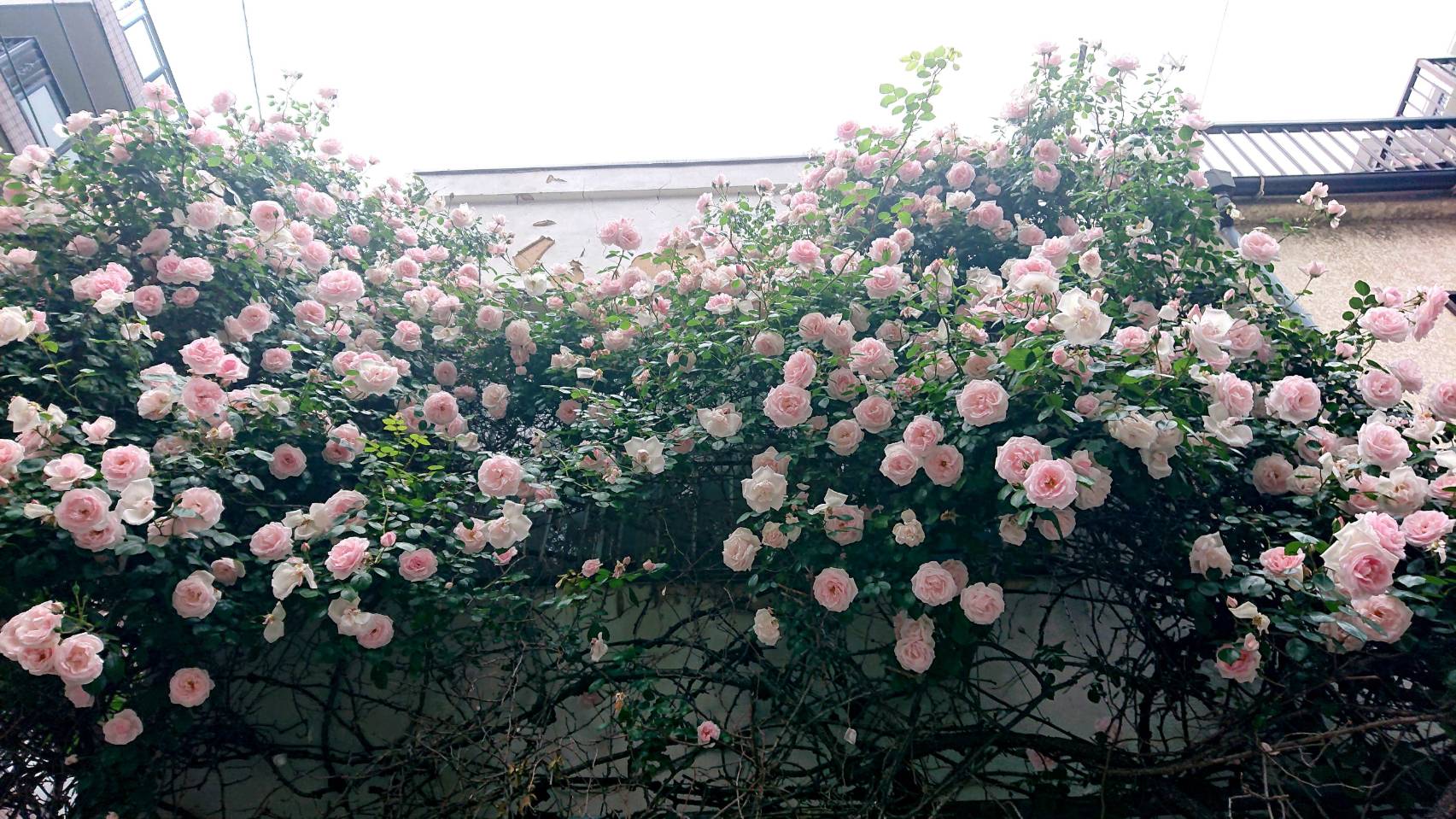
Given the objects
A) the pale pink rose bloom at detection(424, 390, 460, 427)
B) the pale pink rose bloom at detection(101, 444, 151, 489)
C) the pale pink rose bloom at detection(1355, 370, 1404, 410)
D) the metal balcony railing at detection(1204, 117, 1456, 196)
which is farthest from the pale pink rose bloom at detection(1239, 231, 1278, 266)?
the pale pink rose bloom at detection(101, 444, 151, 489)

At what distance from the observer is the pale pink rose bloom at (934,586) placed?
7.52 feet

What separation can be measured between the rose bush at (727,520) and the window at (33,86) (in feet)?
18.9

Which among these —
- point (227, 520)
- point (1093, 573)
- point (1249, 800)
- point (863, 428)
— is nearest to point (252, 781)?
point (227, 520)

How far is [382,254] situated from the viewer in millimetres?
4133

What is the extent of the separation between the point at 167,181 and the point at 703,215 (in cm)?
254

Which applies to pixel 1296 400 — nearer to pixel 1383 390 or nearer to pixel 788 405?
pixel 1383 390

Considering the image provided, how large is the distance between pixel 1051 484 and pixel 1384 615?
91 centimetres

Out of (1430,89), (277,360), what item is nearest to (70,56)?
(277,360)

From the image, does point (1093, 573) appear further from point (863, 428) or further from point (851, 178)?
point (851, 178)

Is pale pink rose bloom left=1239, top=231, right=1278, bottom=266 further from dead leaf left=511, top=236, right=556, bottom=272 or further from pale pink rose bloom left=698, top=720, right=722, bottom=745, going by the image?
dead leaf left=511, top=236, right=556, bottom=272

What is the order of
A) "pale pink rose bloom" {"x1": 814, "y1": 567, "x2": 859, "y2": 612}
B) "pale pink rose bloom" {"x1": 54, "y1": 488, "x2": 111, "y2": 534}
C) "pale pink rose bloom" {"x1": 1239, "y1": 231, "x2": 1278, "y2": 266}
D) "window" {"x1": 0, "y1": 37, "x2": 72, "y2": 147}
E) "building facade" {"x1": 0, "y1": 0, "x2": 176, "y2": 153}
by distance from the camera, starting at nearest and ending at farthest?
"pale pink rose bloom" {"x1": 54, "y1": 488, "x2": 111, "y2": 534} < "pale pink rose bloom" {"x1": 814, "y1": 567, "x2": 859, "y2": 612} < "pale pink rose bloom" {"x1": 1239, "y1": 231, "x2": 1278, "y2": 266} < "window" {"x1": 0, "y1": 37, "x2": 72, "y2": 147} < "building facade" {"x1": 0, "y1": 0, "x2": 176, "y2": 153}

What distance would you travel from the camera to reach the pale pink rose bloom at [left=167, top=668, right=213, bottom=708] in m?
2.34

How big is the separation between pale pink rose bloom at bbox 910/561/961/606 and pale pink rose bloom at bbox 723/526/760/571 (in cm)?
53

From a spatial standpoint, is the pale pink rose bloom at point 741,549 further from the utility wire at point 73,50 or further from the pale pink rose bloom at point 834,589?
the utility wire at point 73,50
